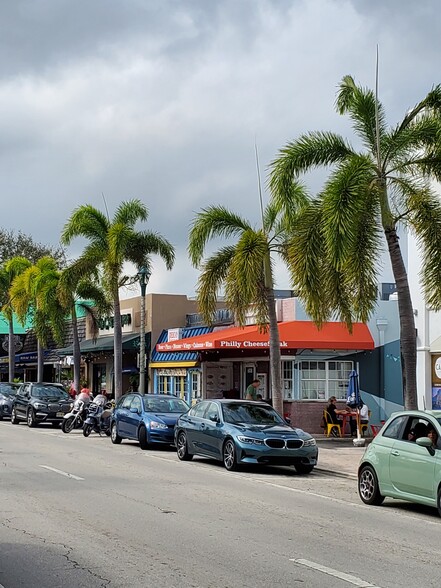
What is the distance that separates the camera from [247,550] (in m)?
9.23

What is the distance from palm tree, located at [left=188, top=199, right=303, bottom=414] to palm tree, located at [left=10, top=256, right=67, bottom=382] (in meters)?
15.6

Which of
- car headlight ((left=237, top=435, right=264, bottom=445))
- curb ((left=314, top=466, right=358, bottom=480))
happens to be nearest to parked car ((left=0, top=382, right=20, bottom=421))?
curb ((left=314, top=466, right=358, bottom=480))

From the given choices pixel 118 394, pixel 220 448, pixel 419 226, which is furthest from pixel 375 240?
pixel 118 394

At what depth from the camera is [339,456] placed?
21.9 meters

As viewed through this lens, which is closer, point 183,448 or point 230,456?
point 230,456

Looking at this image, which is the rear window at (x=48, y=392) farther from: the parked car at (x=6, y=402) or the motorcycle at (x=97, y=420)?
the motorcycle at (x=97, y=420)

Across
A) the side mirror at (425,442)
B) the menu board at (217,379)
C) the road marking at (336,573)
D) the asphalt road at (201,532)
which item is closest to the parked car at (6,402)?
the menu board at (217,379)

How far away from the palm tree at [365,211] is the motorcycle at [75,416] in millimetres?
11244

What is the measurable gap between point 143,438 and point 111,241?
1307cm

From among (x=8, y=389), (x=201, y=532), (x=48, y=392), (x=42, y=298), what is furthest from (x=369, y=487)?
(x=42, y=298)

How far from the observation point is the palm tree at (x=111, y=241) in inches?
1368

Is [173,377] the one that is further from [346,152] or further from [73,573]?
[73,573]

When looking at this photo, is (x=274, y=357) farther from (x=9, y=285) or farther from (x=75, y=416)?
(x=9, y=285)

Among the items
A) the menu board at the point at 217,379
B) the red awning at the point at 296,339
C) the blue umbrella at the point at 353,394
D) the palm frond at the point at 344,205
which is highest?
the palm frond at the point at 344,205
